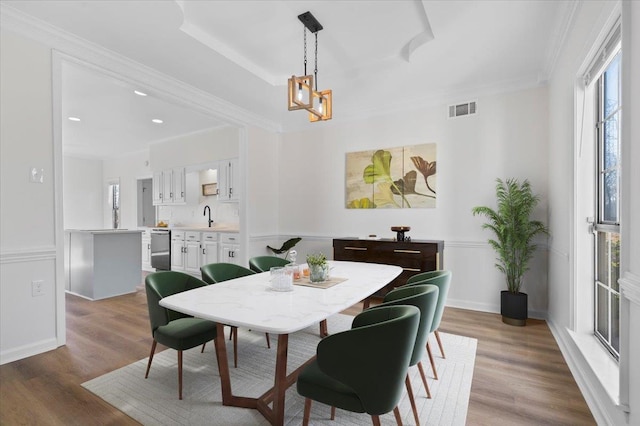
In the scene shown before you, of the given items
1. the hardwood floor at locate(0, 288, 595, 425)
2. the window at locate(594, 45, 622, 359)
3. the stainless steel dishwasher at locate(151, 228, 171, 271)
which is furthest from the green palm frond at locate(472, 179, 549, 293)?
the stainless steel dishwasher at locate(151, 228, 171, 271)

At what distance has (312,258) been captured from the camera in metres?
2.40

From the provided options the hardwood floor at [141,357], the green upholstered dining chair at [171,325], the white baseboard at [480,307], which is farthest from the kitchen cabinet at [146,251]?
the white baseboard at [480,307]

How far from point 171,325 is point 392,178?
3431mm

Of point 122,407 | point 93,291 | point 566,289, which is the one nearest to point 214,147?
point 93,291

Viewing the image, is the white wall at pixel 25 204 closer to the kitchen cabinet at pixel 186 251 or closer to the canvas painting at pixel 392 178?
the kitchen cabinet at pixel 186 251

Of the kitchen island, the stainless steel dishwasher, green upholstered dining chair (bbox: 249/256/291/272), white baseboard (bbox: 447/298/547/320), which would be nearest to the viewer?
green upholstered dining chair (bbox: 249/256/291/272)

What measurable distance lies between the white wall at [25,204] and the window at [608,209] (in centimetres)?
437

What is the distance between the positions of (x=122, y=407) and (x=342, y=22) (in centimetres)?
339

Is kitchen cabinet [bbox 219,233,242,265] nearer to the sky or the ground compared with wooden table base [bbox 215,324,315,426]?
nearer to the sky

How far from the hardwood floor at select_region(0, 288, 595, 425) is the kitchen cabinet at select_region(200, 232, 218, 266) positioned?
2.28 m

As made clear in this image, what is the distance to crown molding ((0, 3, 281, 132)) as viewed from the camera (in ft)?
8.56

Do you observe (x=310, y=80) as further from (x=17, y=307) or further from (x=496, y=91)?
(x=17, y=307)

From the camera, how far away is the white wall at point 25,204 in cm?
259

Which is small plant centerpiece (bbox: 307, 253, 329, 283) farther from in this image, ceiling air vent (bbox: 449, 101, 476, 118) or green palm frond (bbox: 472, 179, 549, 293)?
ceiling air vent (bbox: 449, 101, 476, 118)
